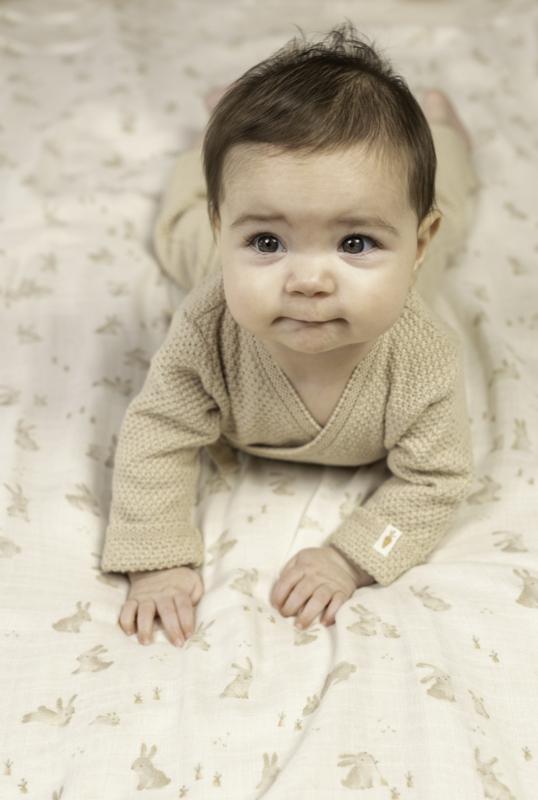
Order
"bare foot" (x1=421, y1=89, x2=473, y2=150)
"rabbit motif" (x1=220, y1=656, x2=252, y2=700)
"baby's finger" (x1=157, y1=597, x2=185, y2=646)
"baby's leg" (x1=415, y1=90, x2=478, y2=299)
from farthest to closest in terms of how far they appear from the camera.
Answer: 1. "bare foot" (x1=421, y1=89, x2=473, y2=150)
2. "baby's leg" (x1=415, y1=90, x2=478, y2=299)
3. "baby's finger" (x1=157, y1=597, x2=185, y2=646)
4. "rabbit motif" (x1=220, y1=656, x2=252, y2=700)

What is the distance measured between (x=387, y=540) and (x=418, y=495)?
65mm

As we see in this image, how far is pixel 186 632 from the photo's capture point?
42.7 inches

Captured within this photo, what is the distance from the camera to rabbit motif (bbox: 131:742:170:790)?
0.89 meters

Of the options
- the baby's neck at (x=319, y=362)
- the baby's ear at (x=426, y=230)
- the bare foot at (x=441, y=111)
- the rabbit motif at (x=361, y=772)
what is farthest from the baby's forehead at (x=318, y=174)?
the bare foot at (x=441, y=111)

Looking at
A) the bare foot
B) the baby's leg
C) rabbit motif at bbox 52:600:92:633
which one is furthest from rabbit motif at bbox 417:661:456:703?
the bare foot

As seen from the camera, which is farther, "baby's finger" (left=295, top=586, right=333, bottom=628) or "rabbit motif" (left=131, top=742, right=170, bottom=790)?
"baby's finger" (left=295, top=586, right=333, bottom=628)

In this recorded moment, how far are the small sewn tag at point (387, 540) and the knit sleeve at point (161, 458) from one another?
0.22 meters

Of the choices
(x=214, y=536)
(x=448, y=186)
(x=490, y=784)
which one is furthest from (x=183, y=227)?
(x=490, y=784)

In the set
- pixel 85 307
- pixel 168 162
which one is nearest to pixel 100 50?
pixel 168 162

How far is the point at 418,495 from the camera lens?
115cm

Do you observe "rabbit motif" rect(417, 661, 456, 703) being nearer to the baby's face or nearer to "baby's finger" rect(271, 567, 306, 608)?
"baby's finger" rect(271, 567, 306, 608)

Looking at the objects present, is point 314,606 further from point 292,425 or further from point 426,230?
point 426,230

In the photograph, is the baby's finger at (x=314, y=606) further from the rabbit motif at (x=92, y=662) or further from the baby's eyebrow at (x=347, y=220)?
the baby's eyebrow at (x=347, y=220)

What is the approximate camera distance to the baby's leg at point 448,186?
1499 millimetres
